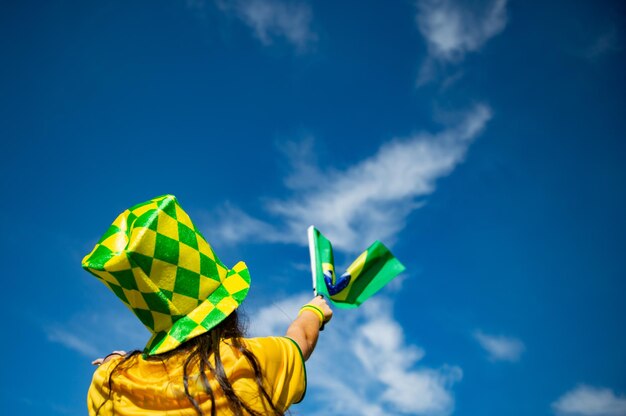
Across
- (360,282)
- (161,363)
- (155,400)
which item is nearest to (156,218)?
(161,363)

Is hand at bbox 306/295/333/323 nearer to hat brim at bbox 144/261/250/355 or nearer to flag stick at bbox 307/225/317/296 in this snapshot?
hat brim at bbox 144/261/250/355

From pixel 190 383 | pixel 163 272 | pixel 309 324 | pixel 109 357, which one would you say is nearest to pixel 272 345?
pixel 190 383

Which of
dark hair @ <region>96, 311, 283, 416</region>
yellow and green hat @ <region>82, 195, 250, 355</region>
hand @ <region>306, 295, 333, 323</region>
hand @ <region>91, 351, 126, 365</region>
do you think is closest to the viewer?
dark hair @ <region>96, 311, 283, 416</region>

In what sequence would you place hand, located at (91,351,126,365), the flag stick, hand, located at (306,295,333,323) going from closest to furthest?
hand, located at (91,351,126,365) < hand, located at (306,295,333,323) < the flag stick

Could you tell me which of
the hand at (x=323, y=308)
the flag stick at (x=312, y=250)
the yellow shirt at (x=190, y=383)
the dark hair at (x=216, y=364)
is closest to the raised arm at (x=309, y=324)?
the hand at (x=323, y=308)

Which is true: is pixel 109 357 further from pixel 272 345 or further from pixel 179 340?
pixel 272 345

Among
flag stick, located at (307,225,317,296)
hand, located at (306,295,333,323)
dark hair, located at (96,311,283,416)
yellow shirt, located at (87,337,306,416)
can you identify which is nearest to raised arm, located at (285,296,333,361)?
hand, located at (306,295,333,323)
